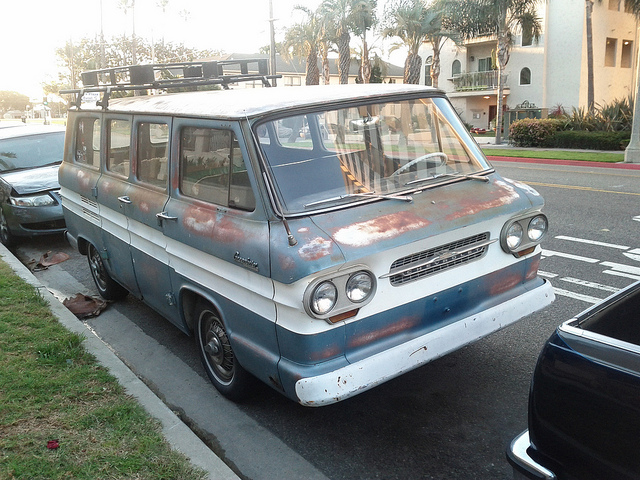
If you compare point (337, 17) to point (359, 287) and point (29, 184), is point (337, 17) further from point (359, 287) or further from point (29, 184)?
point (359, 287)

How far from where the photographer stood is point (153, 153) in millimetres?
4871

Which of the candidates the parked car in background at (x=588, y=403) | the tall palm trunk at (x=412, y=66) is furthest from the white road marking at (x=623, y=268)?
the tall palm trunk at (x=412, y=66)

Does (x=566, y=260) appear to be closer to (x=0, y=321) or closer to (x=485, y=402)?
(x=485, y=402)

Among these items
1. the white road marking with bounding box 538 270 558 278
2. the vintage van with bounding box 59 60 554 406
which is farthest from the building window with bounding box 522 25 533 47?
the vintage van with bounding box 59 60 554 406

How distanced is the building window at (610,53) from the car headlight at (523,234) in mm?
37919

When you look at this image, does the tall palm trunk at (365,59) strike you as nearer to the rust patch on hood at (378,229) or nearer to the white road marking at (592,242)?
the white road marking at (592,242)

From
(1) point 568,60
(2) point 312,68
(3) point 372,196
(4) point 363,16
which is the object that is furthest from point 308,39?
(3) point 372,196

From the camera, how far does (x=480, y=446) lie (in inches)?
144

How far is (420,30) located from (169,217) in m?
35.4

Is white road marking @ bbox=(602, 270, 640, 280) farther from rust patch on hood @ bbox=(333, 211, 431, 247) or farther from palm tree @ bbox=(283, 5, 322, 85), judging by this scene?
palm tree @ bbox=(283, 5, 322, 85)

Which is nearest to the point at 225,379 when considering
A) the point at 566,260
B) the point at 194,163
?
the point at 194,163

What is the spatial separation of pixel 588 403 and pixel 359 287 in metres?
1.45

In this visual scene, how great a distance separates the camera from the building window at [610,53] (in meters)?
37.2

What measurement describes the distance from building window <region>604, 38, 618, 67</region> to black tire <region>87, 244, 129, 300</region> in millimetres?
37744
